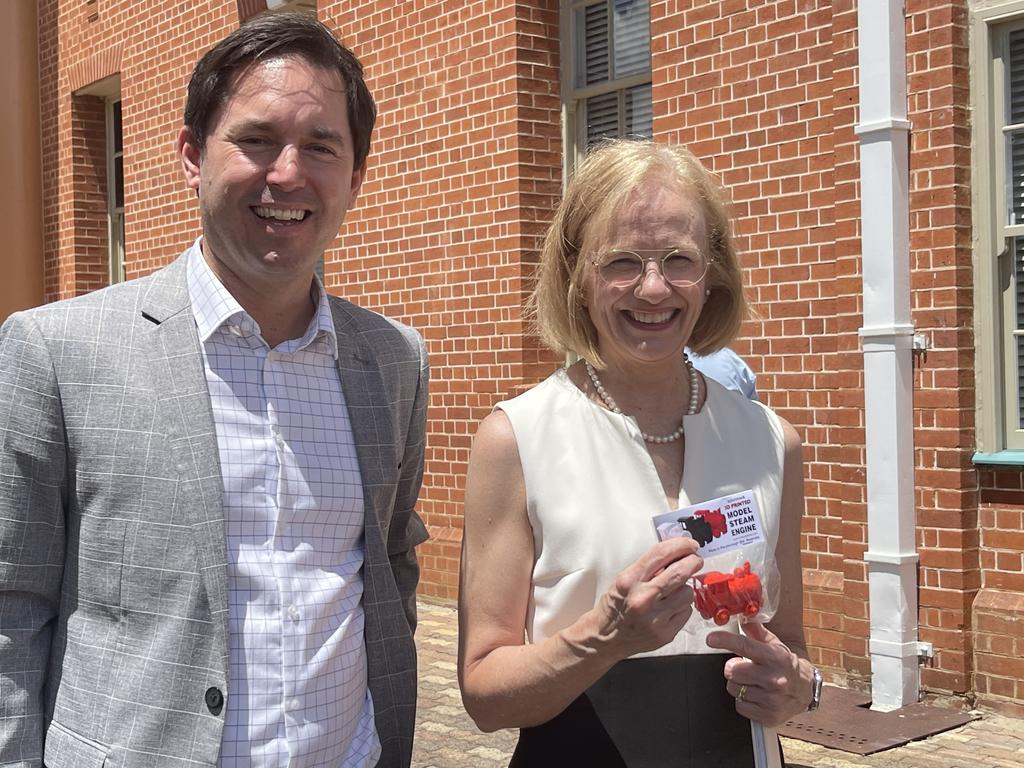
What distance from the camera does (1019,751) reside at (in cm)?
466

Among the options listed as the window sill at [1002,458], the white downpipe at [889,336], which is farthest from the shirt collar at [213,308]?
the window sill at [1002,458]

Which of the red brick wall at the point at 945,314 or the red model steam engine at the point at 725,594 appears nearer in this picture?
the red model steam engine at the point at 725,594

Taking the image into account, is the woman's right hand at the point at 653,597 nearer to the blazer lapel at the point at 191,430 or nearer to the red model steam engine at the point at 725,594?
the red model steam engine at the point at 725,594

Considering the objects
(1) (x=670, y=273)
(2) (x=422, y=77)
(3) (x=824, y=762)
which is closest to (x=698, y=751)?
(1) (x=670, y=273)

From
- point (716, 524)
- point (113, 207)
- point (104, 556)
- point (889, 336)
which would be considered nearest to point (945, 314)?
point (889, 336)

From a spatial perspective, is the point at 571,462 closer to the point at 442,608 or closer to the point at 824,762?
the point at 824,762

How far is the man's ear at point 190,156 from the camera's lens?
7.21 ft

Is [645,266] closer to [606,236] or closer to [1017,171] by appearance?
[606,236]

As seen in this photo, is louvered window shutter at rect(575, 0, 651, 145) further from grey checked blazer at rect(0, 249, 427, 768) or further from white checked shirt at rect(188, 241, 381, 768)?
grey checked blazer at rect(0, 249, 427, 768)

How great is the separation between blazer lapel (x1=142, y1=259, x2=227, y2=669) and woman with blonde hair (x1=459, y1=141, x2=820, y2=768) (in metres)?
0.45

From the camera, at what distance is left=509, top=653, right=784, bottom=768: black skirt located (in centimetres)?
212

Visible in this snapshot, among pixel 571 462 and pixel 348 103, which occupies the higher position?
pixel 348 103

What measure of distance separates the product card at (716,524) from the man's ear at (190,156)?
3.50 feet

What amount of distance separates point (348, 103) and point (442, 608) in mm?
6110
